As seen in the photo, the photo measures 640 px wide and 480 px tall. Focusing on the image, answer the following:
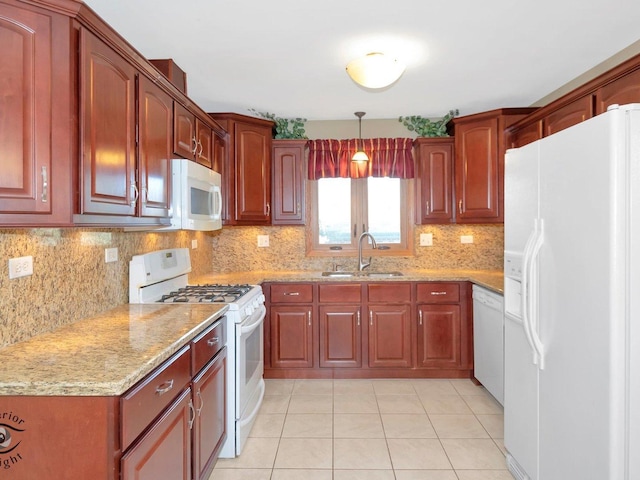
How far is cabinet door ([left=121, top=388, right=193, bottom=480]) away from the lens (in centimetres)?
128

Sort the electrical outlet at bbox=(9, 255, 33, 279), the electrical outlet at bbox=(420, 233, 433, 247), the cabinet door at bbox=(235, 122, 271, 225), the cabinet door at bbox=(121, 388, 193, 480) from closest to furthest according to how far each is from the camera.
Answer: the cabinet door at bbox=(121, 388, 193, 480), the electrical outlet at bbox=(9, 255, 33, 279), the cabinet door at bbox=(235, 122, 271, 225), the electrical outlet at bbox=(420, 233, 433, 247)

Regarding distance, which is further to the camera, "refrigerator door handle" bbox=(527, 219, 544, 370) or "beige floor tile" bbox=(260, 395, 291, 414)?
"beige floor tile" bbox=(260, 395, 291, 414)

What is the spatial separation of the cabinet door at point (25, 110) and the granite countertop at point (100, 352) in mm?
514

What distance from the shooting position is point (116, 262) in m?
2.34

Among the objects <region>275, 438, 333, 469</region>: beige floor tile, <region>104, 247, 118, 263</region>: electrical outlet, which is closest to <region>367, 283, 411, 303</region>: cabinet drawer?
<region>275, 438, 333, 469</region>: beige floor tile

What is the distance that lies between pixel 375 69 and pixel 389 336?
7.20 feet

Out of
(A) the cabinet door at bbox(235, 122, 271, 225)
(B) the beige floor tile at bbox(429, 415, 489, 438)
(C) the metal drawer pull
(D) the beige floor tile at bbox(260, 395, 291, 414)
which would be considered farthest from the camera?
(A) the cabinet door at bbox(235, 122, 271, 225)

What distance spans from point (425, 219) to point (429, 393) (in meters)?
1.53

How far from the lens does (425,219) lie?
3.82 meters

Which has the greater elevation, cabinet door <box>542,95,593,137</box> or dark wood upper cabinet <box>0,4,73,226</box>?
cabinet door <box>542,95,593,137</box>

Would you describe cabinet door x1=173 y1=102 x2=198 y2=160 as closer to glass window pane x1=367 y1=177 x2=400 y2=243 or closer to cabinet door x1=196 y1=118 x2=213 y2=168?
cabinet door x1=196 y1=118 x2=213 y2=168

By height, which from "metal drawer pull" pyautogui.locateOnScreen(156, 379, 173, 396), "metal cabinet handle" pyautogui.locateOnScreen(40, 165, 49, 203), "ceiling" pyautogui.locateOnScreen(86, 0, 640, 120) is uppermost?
"ceiling" pyautogui.locateOnScreen(86, 0, 640, 120)

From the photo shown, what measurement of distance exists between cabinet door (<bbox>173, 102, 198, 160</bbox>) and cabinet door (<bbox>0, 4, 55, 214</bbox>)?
105 cm

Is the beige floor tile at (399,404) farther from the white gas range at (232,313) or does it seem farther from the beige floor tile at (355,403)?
the white gas range at (232,313)
